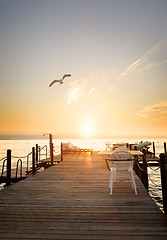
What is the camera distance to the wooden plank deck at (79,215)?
2730mm

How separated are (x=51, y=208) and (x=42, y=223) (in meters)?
0.71

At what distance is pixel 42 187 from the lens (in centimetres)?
564

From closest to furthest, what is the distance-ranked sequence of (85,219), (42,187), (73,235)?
(73,235) → (85,219) → (42,187)

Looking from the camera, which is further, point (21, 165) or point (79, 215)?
point (21, 165)

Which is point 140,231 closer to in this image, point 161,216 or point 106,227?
point 106,227

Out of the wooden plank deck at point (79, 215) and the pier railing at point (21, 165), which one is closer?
the wooden plank deck at point (79, 215)

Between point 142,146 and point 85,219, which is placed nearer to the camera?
point 85,219

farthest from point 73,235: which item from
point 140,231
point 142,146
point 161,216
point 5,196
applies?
point 142,146

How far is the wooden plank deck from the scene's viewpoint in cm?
273

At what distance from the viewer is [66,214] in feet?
11.4

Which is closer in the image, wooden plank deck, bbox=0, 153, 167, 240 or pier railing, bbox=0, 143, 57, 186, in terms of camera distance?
wooden plank deck, bbox=0, 153, 167, 240

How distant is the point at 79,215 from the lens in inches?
135

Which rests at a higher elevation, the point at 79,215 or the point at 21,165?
the point at 21,165

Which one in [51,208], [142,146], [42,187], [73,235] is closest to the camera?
[73,235]
